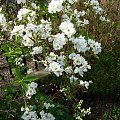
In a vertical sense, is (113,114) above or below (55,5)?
below

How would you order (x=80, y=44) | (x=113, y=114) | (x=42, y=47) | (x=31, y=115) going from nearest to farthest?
(x=80, y=44) → (x=31, y=115) → (x=42, y=47) → (x=113, y=114)

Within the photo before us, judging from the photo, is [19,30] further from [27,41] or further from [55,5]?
[55,5]

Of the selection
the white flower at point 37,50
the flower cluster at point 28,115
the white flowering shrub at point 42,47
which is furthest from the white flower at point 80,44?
the flower cluster at point 28,115

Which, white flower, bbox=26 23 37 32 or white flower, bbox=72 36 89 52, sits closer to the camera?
white flower, bbox=72 36 89 52

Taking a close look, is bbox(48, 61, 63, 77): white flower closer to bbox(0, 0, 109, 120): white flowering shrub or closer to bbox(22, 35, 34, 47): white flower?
bbox(0, 0, 109, 120): white flowering shrub

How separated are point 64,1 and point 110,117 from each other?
149 cm

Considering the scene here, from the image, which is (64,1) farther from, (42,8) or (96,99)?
(96,99)

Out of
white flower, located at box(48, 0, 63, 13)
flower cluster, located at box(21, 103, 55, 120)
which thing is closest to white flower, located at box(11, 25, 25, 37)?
white flower, located at box(48, 0, 63, 13)

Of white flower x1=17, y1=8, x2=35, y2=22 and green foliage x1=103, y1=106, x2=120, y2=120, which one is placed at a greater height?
white flower x1=17, y1=8, x2=35, y2=22

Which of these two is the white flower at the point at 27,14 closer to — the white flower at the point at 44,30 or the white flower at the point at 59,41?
the white flower at the point at 44,30

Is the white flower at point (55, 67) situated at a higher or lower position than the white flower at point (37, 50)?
lower

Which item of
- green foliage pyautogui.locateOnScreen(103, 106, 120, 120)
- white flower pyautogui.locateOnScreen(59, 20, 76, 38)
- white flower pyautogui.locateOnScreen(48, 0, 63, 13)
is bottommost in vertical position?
green foliage pyautogui.locateOnScreen(103, 106, 120, 120)

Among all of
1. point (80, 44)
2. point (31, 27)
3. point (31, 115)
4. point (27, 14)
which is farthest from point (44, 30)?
point (31, 115)

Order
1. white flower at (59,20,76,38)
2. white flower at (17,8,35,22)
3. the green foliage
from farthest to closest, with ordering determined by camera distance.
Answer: the green foliage, white flower at (17,8,35,22), white flower at (59,20,76,38)
